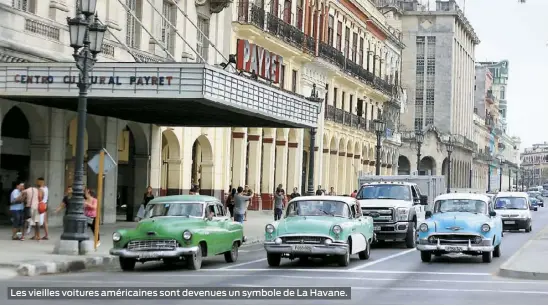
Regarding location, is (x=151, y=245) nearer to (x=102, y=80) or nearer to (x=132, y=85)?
(x=132, y=85)

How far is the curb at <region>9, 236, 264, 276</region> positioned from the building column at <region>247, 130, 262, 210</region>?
2772 centimetres

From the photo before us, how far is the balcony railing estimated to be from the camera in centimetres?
4762

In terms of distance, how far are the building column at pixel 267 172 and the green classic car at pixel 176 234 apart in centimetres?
2988

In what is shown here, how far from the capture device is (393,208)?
102 feet

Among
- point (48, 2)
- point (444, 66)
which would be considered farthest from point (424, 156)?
point (48, 2)

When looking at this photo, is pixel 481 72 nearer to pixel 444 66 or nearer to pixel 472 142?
pixel 472 142

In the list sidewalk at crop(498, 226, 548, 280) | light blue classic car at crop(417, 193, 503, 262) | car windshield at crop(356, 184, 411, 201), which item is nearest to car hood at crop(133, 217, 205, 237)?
light blue classic car at crop(417, 193, 503, 262)

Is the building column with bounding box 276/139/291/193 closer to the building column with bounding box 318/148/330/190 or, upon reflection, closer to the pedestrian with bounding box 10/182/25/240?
the building column with bounding box 318/148/330/190

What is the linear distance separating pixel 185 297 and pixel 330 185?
168ft

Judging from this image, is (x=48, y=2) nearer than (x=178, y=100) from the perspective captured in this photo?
No

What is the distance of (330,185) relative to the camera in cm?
6694

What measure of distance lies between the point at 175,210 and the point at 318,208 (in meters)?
3.55

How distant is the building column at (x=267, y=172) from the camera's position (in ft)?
176
